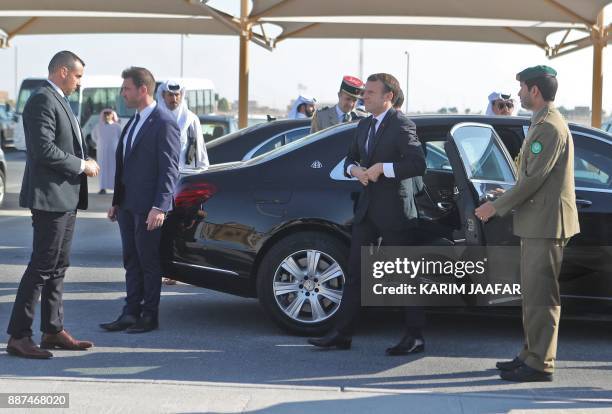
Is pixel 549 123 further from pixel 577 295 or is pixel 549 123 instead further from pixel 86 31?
pixel 86 31

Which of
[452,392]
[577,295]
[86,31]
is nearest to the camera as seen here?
[452,392]

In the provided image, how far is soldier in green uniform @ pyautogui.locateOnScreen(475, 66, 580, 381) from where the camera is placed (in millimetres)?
5762

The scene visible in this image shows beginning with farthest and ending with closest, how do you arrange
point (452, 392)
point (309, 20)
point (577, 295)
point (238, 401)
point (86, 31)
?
1. point (86, 31)
2. point (309, 20)
3. point (577, 295)
4. point (452, 392)
5. point (238, 401)

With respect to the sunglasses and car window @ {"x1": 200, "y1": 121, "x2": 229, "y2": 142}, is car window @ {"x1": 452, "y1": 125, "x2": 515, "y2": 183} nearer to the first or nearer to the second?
the sunglasses

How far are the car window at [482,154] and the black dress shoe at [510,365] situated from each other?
1.11 metres

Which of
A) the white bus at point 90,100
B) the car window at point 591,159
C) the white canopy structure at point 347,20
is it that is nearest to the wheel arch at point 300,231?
the car window at point 591,159

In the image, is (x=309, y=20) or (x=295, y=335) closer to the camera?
(x=295, y=335)

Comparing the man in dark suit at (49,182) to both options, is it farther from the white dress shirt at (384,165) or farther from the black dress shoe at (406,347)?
the black dress shoe at (406,347)

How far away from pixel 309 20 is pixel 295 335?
1200 cm

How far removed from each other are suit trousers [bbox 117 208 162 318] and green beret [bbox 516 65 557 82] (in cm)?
274

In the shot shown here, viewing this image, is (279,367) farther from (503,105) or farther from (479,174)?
(503,105)

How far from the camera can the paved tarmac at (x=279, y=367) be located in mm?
5383

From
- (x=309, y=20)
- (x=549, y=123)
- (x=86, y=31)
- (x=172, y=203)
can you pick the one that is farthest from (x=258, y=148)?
(x=86, y=31)

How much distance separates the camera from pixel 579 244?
6.77m
